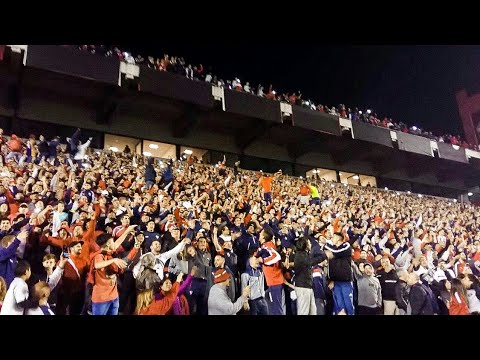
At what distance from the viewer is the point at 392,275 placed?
586 cm

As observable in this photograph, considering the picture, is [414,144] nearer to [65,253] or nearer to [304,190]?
[304,190]

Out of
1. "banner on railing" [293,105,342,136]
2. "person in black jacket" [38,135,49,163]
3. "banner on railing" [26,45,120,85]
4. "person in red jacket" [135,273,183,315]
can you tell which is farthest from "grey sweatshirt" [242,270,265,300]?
"banner on railing" [293,105,342,136]

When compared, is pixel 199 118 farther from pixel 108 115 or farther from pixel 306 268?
pixel 306 268

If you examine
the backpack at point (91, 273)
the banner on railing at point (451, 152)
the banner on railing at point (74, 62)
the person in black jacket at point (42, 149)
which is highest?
the banner on railing at point (74, 62)

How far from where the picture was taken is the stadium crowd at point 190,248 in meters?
4.66

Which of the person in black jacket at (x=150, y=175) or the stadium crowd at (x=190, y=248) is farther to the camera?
the person in black jacket at (x=150, y=175)

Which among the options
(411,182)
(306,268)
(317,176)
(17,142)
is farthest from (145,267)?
(411,182)

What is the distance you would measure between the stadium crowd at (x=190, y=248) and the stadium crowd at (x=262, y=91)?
2.01 meters

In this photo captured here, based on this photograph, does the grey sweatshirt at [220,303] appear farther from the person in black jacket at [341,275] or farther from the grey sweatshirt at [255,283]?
the person in black jacket at [341,275]

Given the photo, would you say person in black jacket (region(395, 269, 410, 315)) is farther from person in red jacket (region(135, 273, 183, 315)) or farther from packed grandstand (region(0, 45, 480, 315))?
person in red jacket (region(135, 273, 183, 315))

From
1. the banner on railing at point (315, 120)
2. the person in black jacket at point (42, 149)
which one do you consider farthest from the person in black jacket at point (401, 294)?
the person in black jacket at point (42, 149)

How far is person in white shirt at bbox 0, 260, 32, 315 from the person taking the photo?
13.8 feet
